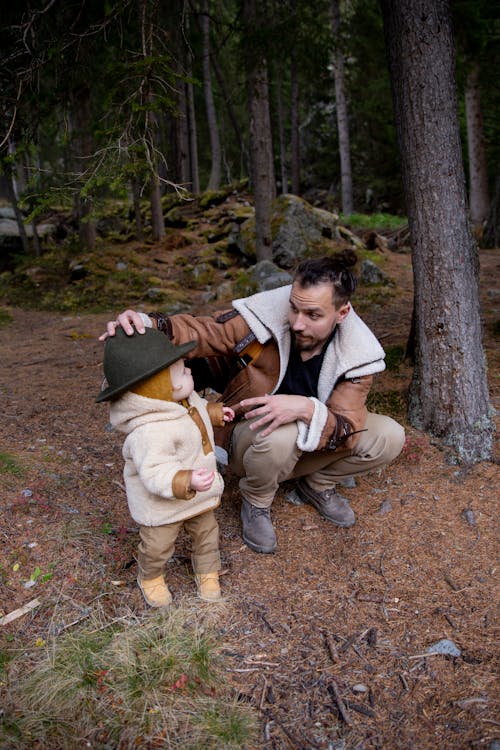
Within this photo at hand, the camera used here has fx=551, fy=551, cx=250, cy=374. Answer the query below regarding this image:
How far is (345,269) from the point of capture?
308 cm

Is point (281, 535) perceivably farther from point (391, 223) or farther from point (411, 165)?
point (391, 223)

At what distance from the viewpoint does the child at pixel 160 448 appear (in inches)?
95.7

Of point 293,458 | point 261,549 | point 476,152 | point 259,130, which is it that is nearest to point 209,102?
point 476,152

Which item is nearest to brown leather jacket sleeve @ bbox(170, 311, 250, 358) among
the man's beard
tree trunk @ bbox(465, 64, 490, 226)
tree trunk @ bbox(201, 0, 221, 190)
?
the man's beard

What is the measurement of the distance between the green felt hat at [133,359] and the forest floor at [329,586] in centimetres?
115

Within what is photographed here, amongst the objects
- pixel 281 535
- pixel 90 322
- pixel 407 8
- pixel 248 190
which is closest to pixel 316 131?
pixel 248 190

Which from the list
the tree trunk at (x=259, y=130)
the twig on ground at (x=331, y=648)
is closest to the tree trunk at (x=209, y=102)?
the tree trunk at (x=259, y=130)

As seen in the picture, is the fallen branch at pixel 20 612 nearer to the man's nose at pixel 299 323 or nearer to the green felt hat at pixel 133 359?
the green felt hat at pixel 133 359

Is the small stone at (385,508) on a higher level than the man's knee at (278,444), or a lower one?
lower

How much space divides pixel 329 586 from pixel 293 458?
71 cm

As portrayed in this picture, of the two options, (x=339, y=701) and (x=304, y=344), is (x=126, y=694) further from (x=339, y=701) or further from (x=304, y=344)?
(x=304, y=344)

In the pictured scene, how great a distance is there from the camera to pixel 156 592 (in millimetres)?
2744

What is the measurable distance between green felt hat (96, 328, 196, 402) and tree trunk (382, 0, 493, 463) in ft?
6.93

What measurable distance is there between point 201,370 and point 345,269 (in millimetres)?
1146
